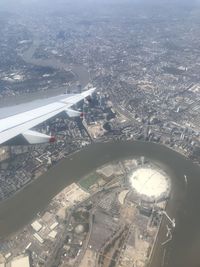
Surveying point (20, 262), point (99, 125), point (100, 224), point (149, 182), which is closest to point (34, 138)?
point (20, 262)

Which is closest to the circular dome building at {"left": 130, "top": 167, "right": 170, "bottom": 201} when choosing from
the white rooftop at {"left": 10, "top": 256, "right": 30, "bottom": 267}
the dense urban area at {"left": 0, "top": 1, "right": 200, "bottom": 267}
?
the dense urban area at {"left": 0, "top": 1, "right": 200, "bottom": 267}

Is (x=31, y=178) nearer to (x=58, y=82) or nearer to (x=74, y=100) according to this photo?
(x=74, y=100)

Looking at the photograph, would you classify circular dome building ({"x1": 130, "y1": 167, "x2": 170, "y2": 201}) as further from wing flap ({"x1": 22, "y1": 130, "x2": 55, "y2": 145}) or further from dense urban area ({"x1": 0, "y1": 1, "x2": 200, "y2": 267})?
wing flap ({"x1": 22, "y1": 130, "x2": 55, "y2": 145})

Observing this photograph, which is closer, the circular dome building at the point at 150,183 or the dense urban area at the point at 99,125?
the dense urban area at the point at 99,125

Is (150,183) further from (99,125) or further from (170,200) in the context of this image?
(99,125)

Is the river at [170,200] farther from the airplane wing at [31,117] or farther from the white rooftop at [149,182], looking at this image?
the airplane wing at [31,117]

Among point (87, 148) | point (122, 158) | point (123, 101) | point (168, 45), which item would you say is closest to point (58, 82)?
point (123, 101)

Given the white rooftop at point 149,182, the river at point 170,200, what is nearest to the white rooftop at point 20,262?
the river at point 170,200
